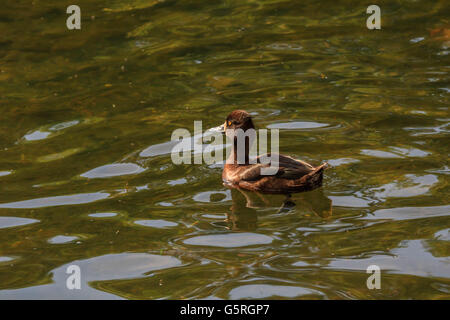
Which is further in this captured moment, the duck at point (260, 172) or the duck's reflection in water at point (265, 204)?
the duck at point (260, 172)

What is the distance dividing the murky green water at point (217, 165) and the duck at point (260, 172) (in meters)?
0.14

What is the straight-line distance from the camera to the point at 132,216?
7883mm

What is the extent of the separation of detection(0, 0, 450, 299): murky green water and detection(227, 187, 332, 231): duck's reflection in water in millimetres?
26

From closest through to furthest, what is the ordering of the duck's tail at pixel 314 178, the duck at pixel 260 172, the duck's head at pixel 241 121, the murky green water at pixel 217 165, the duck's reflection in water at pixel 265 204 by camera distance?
the murky green water at pixel 217 165 < the duck's reflection in water at pixel 265 204 < the duck's tail at pixel 314 178 < the duck at pixel 260 172 < the duck's head at pixel 241 121

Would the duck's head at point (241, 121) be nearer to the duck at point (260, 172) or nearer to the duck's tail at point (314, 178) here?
the duck at point (260, 172)

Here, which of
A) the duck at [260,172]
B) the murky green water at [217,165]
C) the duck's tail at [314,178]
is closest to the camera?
the murky green water at [217,165]

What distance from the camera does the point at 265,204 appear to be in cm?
810

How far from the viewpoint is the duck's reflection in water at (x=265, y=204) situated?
7.62 meters

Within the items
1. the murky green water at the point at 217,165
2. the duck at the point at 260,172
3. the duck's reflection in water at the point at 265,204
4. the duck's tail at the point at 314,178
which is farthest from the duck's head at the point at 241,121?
the duck's tail at the point at 314,178

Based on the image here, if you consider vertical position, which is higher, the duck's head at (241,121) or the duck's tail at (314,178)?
the duck's head at (241,121)

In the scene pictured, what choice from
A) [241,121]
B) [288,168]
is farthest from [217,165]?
[288,168]

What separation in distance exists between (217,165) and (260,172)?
45.5 inches

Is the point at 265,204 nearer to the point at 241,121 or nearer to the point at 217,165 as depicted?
the point at 241,121
